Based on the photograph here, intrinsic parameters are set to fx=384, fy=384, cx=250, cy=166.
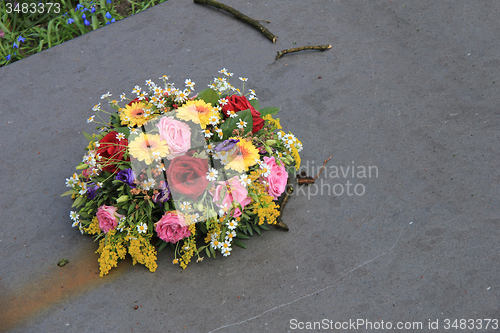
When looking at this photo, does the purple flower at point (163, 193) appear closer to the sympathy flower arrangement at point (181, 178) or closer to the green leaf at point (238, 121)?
the sympathy flower arrangement at point (181, 178)

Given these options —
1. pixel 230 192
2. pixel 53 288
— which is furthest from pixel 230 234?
pixel 53 288

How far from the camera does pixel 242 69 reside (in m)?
2.86

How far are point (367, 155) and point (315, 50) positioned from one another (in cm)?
103

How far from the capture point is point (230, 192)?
1720 millimetres

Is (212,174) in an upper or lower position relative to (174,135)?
lower

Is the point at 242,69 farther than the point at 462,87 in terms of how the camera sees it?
Yes

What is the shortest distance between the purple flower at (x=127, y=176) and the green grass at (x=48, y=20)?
2.06 metres

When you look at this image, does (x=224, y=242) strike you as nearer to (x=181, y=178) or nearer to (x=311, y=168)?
(x=181, y=178)

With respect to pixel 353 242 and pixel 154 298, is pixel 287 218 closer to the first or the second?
pixel 353 242

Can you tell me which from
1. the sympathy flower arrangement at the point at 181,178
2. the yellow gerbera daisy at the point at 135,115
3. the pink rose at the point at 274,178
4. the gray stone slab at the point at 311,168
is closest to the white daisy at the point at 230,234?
the sympathy flower arrangement at the point at 181,178

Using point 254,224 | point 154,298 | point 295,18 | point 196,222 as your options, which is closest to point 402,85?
point 295,18

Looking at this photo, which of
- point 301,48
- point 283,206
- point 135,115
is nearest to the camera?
point 135,115

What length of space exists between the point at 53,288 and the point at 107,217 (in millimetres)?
523

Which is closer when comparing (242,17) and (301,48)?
(301,48)
